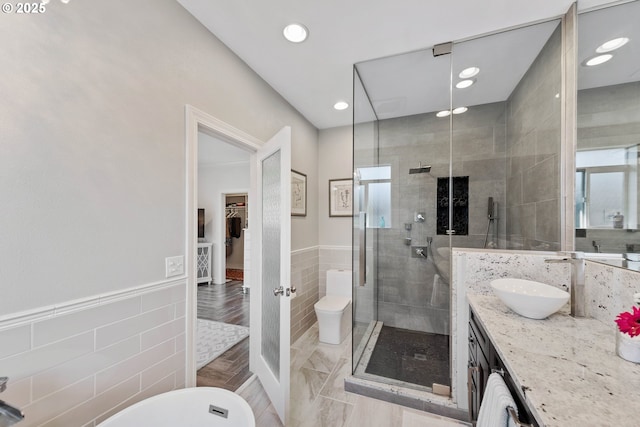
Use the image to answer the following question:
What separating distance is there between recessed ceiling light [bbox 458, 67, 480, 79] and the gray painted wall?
2113mm

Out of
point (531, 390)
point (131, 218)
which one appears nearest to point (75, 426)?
point (131, 218)

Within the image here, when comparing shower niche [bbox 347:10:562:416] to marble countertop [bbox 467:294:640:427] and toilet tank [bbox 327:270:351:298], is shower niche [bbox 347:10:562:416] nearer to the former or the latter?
toilet tank [bbox 327:270:351:298]

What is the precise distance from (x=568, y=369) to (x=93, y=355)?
1812 millimetres

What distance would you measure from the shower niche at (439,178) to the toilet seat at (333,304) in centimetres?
17

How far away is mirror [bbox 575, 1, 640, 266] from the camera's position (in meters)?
1.15

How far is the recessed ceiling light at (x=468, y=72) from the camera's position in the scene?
84.8 inches

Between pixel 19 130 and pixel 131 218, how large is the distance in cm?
49

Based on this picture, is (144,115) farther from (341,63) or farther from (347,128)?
(347,128)

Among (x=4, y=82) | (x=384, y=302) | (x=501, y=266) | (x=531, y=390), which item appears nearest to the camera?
(x=531, y=390)

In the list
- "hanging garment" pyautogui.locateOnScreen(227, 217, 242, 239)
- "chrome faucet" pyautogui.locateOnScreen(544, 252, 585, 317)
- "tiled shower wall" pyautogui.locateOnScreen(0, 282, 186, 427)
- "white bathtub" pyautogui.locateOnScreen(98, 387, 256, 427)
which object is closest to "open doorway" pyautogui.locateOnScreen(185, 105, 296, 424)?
"tiled shower wall" pyautogui.locateOnScreen(0, 282, 186, 427)

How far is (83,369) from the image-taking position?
1.03 m

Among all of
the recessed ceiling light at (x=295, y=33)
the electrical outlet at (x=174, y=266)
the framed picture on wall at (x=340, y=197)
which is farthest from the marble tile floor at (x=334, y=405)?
the recessed ceiling light at (x=295, y=33)

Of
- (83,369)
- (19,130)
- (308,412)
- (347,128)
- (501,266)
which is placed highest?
(347,128)

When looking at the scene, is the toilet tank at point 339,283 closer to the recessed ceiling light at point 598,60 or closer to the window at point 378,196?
the window at point 378,196
